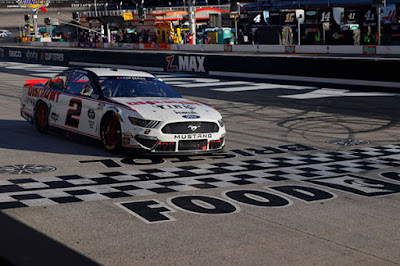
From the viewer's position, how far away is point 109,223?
634 centimetres

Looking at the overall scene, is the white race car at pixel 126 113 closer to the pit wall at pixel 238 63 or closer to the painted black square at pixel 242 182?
the painted black square at pixel 242 182

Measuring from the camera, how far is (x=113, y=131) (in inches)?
405

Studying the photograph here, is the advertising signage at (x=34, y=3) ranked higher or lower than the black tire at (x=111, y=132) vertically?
higher

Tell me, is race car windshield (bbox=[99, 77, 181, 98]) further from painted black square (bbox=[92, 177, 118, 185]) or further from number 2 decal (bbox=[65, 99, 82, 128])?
painted black square (bbox=[92, 177, 118, 185])

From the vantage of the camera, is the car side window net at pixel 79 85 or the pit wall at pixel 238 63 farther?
the pit wall at pixel 238 63

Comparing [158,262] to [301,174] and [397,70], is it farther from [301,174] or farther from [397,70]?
[397,70]

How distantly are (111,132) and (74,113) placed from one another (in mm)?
1195

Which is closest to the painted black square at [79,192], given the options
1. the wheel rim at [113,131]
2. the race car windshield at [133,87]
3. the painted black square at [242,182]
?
the painted black square at [242,182]

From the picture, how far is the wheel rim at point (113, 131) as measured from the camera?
10164mm

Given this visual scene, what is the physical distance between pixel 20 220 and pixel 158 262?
6.17 ft

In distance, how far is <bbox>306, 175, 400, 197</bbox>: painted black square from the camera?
798 centimetres

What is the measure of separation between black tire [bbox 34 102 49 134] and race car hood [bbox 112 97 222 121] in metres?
2.29

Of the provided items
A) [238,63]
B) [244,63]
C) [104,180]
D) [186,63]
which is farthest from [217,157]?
[186,63]

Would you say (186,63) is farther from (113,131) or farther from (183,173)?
(183,173)
